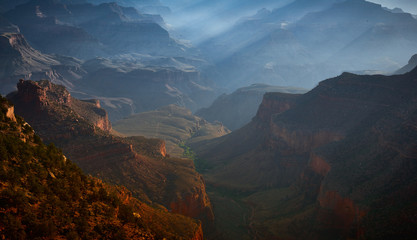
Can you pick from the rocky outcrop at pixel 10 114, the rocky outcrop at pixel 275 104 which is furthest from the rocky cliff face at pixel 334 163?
the rocky outcrop at pixel 10 114

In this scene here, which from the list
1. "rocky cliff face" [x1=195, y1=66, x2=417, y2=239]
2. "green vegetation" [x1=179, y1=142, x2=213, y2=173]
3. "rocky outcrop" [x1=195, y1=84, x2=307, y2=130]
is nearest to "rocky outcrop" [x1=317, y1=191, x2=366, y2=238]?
"rocky cliff face" [x1=195, y1=66, x2=417, y2=239]

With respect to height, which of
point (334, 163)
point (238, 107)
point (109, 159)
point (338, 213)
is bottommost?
point (238, 107)

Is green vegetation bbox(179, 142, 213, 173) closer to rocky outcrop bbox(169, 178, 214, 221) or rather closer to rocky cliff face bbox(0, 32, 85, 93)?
rocky outcrop bbox(169, 178, 214, 221)

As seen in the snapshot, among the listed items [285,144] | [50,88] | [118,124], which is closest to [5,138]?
[50,88]

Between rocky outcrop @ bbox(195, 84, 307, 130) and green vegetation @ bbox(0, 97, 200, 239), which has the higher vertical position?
green vegetation @ bbox(0, 97, 200, 239)

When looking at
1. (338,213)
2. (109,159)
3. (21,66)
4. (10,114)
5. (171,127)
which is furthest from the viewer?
(21,66)

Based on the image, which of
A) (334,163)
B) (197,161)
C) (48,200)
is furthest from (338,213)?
(197,161)

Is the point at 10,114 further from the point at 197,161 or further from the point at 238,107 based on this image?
the point at 238,107

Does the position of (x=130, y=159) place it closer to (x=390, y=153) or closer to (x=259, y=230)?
(x=259, y=230)
